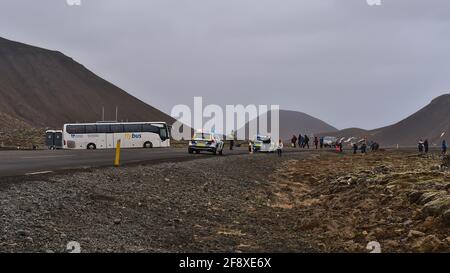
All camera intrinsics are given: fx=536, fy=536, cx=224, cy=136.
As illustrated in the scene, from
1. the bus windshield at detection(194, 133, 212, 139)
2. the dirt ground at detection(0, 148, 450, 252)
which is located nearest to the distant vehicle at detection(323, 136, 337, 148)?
the bus windshield at detection(194, 133, 212, 139)

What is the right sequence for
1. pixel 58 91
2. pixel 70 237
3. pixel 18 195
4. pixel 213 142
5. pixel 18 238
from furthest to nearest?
pixel 58 91 → pixel 213 142 → pixel 18 195 → pixel 70 237 → pixel 18 238


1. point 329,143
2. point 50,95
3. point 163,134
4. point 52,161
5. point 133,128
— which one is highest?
point 50,95

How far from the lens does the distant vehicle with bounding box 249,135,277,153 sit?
170 ft

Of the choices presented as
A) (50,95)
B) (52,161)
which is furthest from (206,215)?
(50,95)

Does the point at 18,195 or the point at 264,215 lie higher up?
the point at 18,195

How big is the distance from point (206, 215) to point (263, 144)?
1534 inches

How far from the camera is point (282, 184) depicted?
23562 millimetres

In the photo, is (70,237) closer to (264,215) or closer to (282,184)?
(264,215)

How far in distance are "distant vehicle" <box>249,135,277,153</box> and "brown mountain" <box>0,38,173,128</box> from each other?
323 ft

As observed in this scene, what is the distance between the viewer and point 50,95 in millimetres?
168250

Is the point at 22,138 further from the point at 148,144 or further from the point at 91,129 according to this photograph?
the point at 148,144

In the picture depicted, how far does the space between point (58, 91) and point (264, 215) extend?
6664 inches

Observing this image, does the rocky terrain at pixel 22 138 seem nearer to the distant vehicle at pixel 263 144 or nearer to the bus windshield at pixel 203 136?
the distant vehicle at pixel 263 144
